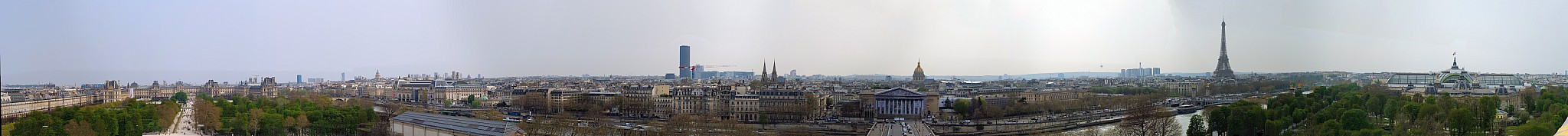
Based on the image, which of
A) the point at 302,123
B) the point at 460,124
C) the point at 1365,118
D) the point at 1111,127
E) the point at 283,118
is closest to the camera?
the point at 1365,118

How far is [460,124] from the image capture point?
9766 mm

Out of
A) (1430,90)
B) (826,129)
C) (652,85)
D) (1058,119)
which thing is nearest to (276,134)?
(826,129)

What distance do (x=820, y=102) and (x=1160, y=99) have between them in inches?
131

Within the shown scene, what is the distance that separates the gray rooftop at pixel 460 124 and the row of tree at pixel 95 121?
1.68 m

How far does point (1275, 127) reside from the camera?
771cm

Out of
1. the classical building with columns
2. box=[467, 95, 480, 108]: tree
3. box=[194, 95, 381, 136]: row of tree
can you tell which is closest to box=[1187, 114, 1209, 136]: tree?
the classical building with columns

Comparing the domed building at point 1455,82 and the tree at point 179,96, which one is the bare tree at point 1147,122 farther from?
the tree at point 179,96

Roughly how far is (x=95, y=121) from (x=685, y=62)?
24.6 ft

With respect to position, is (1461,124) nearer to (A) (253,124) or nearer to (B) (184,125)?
(A) (253,124)

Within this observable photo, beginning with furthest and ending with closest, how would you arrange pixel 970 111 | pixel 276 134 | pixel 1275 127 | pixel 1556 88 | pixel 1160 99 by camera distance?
pixel 1160 99 < pixel 970 111 < pixel 1556 88 < pixel 276 134 < pixel 1275 127

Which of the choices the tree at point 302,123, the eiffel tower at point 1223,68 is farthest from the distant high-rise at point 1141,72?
the tree at point 302,123

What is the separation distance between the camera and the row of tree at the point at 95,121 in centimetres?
710

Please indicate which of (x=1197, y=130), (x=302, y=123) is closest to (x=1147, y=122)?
(x=1197, y=130)

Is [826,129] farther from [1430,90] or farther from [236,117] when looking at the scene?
[1430,90]
